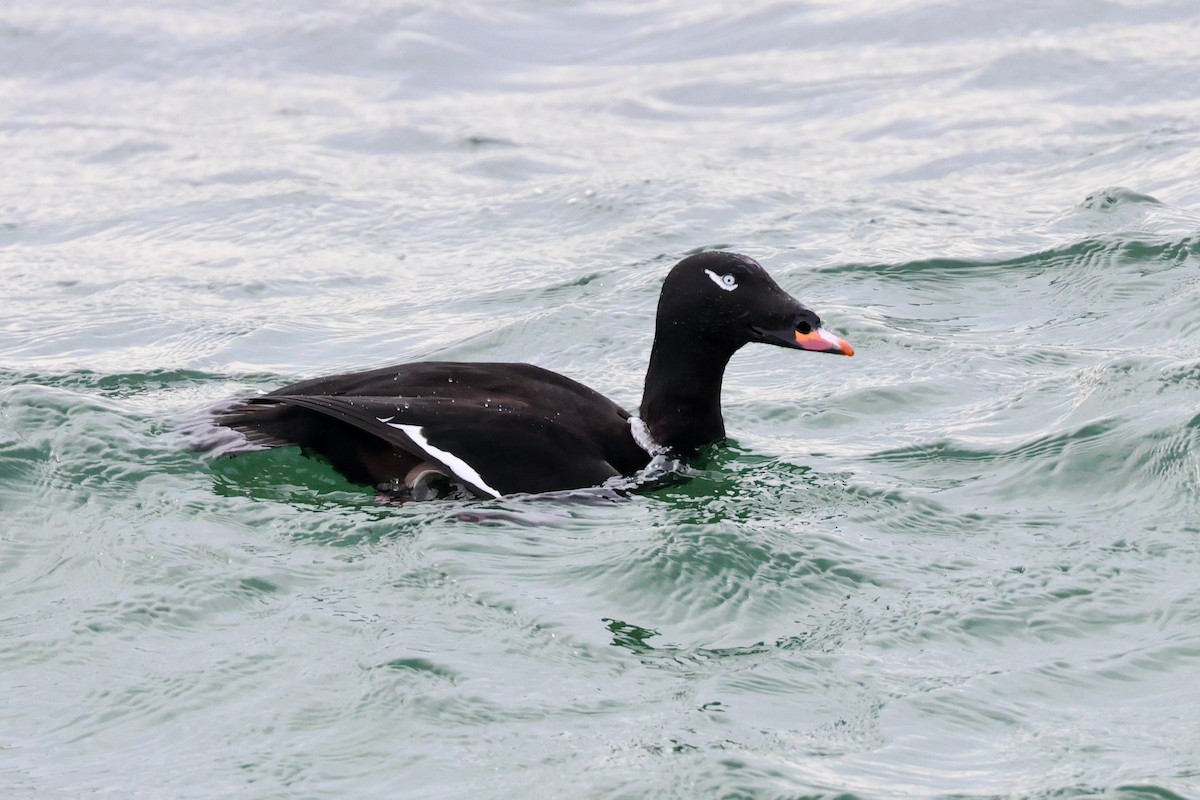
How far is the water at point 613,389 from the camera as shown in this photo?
14.3 feet

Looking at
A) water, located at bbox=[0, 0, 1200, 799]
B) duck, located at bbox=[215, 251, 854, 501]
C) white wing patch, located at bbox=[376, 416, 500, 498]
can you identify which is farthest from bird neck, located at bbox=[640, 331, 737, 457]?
white wing patch, located at bbox=[376, 416, 500, 498]

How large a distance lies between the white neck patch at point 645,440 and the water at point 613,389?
0.22m

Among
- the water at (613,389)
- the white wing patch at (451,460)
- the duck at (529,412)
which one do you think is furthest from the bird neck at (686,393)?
the white wing patch at (451,460)

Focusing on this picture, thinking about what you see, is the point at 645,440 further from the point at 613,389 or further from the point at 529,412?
the point at 613,389

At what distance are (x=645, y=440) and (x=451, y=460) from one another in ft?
2.79

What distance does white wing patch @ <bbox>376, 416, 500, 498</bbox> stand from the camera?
5.88m

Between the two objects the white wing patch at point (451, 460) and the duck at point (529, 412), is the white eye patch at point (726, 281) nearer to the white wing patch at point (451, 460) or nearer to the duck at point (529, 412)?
the duck at point (529, 412)

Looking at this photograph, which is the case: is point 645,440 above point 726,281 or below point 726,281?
below

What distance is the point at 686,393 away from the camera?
6465mm

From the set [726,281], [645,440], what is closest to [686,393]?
[645,440]

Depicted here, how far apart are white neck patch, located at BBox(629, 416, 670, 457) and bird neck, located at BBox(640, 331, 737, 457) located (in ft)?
0.06

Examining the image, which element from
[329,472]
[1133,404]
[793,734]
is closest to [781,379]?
[1133,404]

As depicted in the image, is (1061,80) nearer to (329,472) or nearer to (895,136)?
(895,136)

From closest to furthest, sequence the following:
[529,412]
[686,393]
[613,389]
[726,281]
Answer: [529,412] → [726,281] → [686,393] → [613,389]
